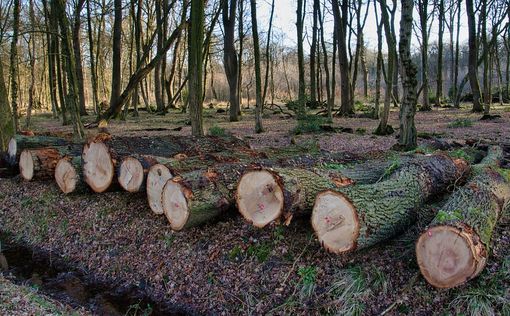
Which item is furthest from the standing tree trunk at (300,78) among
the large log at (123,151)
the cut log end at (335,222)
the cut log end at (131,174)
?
the cut log end at (335,222)

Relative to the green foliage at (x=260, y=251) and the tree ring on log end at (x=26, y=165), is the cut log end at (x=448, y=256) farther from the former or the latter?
the tree ring on log end at (x=26, y=165)

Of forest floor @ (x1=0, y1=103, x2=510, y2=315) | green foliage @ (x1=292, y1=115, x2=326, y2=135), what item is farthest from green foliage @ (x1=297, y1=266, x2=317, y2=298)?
green foliage @ (x1=292, y1=115, x2=326, y2=135)

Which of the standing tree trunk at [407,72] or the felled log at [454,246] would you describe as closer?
the felled log at [454,246]

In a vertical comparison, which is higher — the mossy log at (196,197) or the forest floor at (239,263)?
the mossy log at (196,197)

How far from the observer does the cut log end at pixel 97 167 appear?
5566mm

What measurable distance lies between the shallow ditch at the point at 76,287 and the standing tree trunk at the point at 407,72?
612 centimetres

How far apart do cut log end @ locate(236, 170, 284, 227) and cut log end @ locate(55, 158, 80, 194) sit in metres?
2.83

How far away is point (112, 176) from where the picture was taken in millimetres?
5508

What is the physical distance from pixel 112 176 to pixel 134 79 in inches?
248

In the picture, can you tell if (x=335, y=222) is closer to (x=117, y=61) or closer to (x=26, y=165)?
(x=26, y=165)

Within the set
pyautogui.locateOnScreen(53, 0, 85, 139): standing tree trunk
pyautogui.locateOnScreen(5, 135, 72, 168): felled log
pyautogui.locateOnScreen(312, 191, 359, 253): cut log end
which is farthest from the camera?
pyautogui.locateOnScreen(53, 0, 85, 139): standing tree trunk

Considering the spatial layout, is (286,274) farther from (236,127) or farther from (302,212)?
(236,127)

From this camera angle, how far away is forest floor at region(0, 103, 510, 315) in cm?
339

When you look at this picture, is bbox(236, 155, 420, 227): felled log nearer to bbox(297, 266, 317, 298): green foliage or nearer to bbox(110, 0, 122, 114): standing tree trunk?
bbox(297, 266, 317, 298): green foliage
